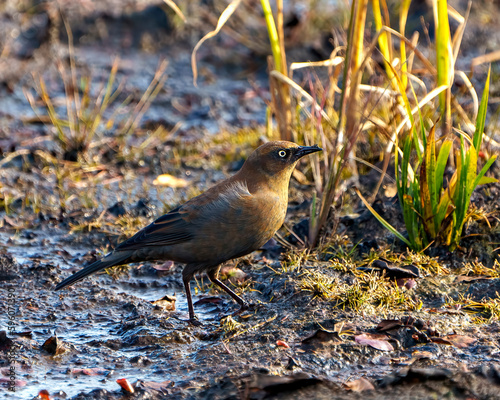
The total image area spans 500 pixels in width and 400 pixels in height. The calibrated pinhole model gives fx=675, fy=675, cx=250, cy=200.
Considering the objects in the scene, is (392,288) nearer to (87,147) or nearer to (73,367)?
(73,367)

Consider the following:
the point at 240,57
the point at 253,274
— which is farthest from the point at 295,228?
the point at 240,57

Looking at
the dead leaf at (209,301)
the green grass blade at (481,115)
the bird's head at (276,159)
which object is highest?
the green grass blade at (481,115)

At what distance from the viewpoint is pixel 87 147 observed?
7.04 metres

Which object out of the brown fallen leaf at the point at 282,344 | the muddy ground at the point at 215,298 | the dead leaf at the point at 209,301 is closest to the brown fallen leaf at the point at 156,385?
the muddy ground at the point at 215,298

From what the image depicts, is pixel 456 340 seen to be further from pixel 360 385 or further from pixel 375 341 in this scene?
pixel 360 385

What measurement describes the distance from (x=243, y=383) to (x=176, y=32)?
772cm

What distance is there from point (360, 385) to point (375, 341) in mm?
517

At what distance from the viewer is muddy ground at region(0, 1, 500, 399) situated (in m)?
3.45

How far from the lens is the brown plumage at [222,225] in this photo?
435 centimetres

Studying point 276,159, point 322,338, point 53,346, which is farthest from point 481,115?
point 53,346

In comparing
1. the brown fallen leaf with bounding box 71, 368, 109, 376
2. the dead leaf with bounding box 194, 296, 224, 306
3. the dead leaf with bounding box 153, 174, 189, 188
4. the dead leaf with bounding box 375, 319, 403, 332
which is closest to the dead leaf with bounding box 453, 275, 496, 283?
the dead leaf with bounding box 375, 319, 403, 332

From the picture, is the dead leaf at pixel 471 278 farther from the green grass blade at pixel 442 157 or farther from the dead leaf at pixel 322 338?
the dead leaf at pixel 322 338

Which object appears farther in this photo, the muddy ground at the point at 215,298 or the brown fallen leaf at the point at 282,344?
the brown fallen leaf at the point at 282,344

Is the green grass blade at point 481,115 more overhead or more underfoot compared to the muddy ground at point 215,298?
more overhead
